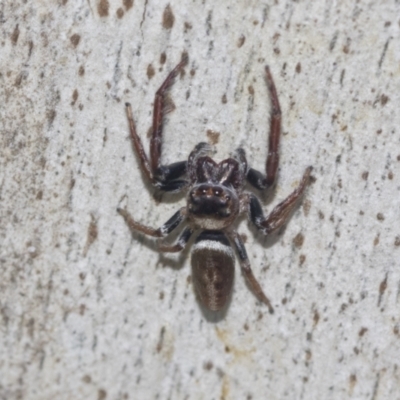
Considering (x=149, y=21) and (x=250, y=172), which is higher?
(x=149, y=21)

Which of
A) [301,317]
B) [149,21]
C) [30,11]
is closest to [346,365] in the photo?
[301,317]

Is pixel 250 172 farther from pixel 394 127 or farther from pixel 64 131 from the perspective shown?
pixel 64 131

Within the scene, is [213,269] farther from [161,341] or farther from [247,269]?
[161,341]

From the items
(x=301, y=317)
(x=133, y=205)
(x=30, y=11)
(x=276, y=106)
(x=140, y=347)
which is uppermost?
(x=30, y=11)

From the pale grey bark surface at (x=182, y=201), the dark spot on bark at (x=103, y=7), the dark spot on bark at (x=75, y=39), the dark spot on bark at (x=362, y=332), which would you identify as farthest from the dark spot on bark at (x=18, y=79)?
the dark spot on bark at (x=362, y=332)

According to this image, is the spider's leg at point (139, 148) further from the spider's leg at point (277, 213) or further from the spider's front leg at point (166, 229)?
the spider's leg at point (277, 213)

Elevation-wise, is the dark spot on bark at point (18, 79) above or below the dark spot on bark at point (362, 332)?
above

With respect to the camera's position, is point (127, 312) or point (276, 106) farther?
point (127, 312)
